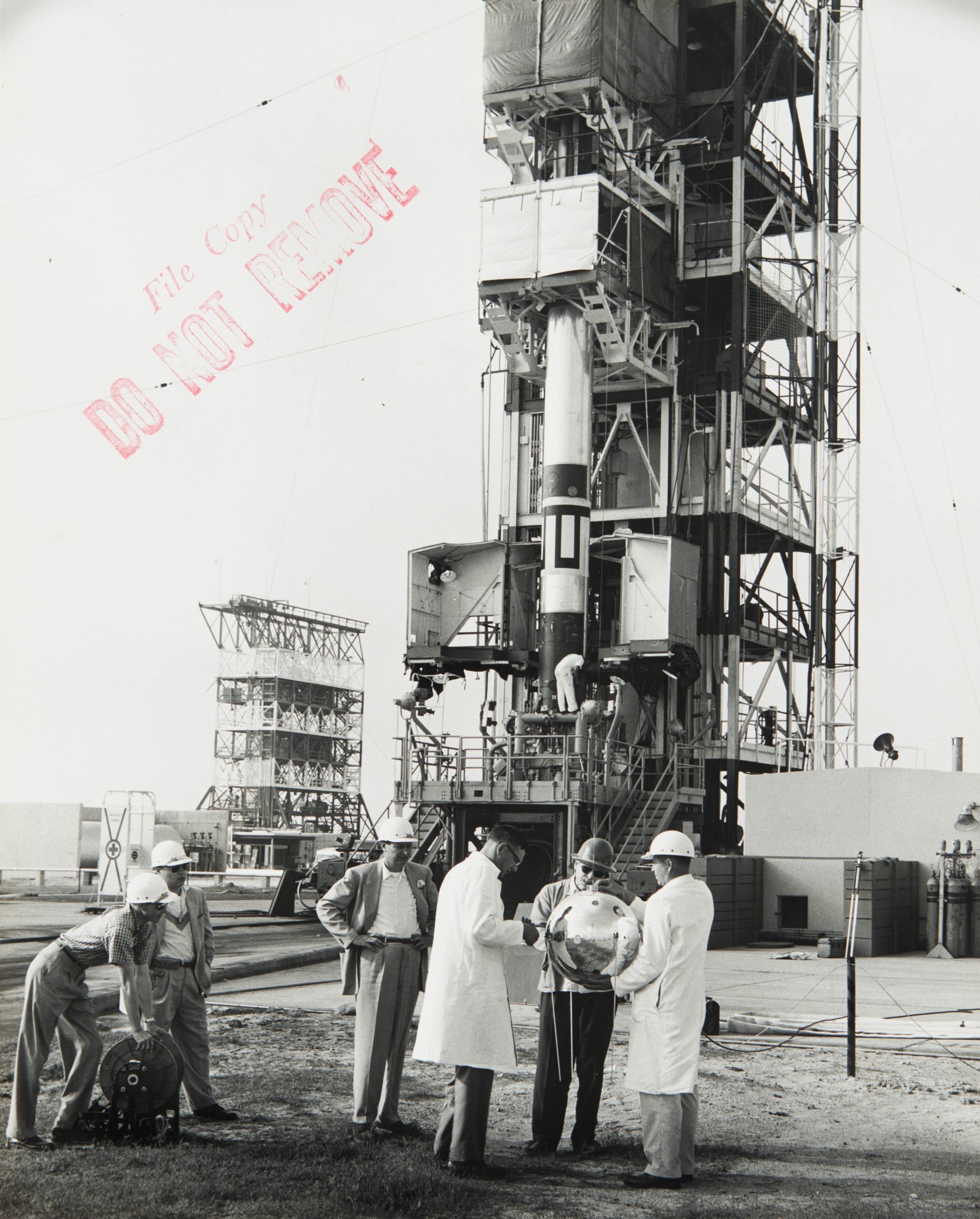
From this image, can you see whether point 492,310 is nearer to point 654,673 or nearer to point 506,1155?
point 654,673

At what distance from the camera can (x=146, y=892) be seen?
9.98m

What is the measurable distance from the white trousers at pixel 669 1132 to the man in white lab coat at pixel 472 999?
36.0 inches

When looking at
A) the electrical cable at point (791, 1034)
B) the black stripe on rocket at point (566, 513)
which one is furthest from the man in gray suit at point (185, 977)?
the black stripe on rocket at point (566, 513)

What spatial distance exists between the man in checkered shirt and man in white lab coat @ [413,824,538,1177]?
192cm

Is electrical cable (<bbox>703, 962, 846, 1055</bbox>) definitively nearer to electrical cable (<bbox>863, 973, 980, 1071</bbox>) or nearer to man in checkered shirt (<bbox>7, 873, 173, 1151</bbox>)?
electrical cable (<bbox>863, 973, 980, 1071</bbox>)

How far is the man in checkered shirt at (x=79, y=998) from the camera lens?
9797mm

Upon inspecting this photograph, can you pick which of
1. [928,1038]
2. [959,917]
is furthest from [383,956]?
[959,917]

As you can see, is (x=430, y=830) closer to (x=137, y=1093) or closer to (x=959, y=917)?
(x=959, y=917)

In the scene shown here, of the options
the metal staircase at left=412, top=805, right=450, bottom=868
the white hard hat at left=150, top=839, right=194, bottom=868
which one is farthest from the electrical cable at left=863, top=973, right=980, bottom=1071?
the metal staircase at left=412, top=805, right=450, bottom=868

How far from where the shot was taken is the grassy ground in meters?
8.48

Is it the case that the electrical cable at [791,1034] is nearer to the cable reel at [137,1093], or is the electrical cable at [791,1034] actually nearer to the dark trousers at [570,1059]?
the dark trousers at [570,1059]

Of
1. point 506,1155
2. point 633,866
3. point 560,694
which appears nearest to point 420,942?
point 506,1155

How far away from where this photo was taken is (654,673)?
4016 centimetres

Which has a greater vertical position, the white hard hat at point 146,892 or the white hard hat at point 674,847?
the white hard hat at point 674,847
